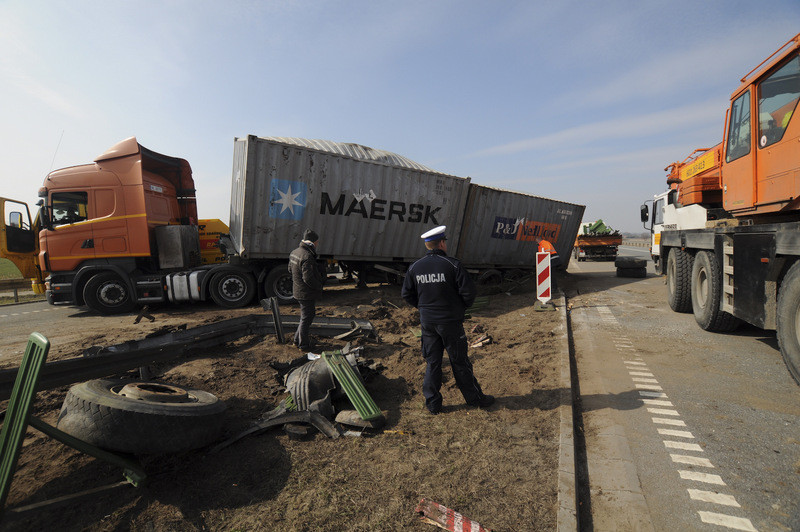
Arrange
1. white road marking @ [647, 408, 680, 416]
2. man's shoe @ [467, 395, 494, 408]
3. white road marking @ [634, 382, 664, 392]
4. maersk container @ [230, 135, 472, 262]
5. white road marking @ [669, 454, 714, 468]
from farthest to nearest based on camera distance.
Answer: maersk container @ [230, 135, 472, 262]
white road marking @ [634, 382, 664, 392]
man's shoe @ [467, 395, 494, 408]
white road marking @ [647, 408, 680, 416]
white road marking @ [669, 454, 714, 468]

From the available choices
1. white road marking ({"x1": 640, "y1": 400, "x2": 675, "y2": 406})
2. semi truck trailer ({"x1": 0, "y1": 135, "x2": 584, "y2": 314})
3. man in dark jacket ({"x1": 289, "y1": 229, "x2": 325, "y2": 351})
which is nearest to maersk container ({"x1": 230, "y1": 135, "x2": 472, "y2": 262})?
semi truck trailer ({"x1": 0, "y1": 135, "x2": 584, "y2": 314})

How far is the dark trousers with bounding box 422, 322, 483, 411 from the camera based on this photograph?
3.68 metres

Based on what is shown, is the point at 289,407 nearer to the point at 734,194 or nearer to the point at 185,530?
the point at 185,530

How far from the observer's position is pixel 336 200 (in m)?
9.29

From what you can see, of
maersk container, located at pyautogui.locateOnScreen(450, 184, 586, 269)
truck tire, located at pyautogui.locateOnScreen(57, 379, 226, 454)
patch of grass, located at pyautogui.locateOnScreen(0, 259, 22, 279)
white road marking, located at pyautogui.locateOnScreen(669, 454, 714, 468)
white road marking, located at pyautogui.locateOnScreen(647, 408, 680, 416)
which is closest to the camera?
truck tire, located at pyautogui.locateOnScreen(57, 379, 226, 454)

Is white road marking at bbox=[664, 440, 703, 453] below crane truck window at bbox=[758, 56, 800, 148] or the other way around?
below

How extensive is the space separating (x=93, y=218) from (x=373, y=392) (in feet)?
26.5

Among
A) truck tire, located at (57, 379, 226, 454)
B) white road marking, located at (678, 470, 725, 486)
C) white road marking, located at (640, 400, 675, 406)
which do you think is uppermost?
truck tire, located at (57, 379, 226, 454)

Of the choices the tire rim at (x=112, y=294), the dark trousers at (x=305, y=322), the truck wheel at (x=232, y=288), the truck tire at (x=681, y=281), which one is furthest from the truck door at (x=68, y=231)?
the truck tire at (x=681, y=281)

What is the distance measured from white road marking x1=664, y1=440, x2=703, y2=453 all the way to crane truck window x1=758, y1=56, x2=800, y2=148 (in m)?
3.48

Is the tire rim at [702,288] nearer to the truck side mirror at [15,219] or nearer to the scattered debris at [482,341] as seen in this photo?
the scattered debris at [482,341]

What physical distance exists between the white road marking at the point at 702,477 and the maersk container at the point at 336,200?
7.88m

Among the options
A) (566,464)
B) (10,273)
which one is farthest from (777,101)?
(10,273)

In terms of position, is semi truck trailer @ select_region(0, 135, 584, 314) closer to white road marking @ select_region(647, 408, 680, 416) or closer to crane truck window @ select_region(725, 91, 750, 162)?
crane truck window @ select_region(725, 91, 750, 162)
